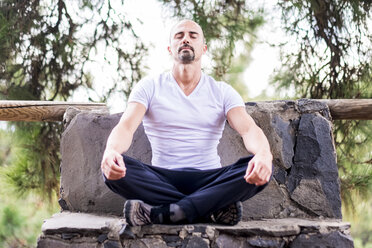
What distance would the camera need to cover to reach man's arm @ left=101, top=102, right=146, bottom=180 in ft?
5.78

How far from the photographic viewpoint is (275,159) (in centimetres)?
247

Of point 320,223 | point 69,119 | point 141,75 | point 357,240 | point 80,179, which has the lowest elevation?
point 357,240

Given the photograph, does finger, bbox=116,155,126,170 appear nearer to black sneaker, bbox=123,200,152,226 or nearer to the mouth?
black sneaker, bbox=123,200,152,226

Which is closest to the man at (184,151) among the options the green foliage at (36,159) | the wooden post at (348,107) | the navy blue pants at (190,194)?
the navy blue pants at (190,194)

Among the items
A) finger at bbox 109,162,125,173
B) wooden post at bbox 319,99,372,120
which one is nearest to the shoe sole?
finger at bbox 109,162,125,173

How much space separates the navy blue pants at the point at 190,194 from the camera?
183cm

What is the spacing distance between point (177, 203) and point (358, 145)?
2.15 meters

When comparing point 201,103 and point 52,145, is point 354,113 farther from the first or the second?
point 52,145

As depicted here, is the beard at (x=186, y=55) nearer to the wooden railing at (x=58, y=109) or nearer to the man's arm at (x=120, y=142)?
the man's arm at (x=120, y=142)

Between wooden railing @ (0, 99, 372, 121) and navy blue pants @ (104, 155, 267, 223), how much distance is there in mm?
946

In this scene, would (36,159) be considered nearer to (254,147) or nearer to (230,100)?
(230,100)

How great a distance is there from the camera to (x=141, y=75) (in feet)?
12.5

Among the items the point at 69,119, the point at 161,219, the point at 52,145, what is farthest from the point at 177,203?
the point at 52,145

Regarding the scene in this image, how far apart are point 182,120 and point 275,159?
2.05 feet
